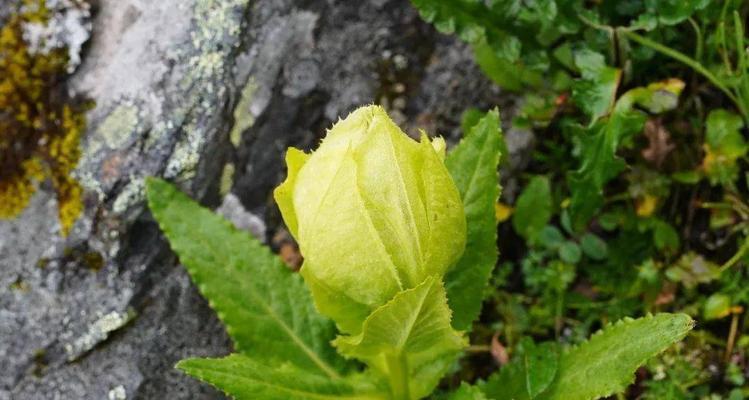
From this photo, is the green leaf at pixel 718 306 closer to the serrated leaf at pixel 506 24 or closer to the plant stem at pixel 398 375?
the serrated leaf at pixel 506 24

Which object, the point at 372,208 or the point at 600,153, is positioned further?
the point at 600,153

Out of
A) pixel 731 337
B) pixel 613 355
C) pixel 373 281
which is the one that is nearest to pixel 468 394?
pixel 613 355

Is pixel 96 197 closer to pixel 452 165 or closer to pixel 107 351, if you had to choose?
pixel 107 351

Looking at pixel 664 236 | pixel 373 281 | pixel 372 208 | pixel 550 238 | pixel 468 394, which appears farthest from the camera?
pixel 550 238

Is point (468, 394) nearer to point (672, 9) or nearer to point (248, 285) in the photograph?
point (248, 285)

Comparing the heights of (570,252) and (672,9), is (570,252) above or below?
below

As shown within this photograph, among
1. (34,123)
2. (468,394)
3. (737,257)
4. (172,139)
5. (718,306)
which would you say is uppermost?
(34,123)

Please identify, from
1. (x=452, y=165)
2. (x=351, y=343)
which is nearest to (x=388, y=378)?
(x=351, y=343)
